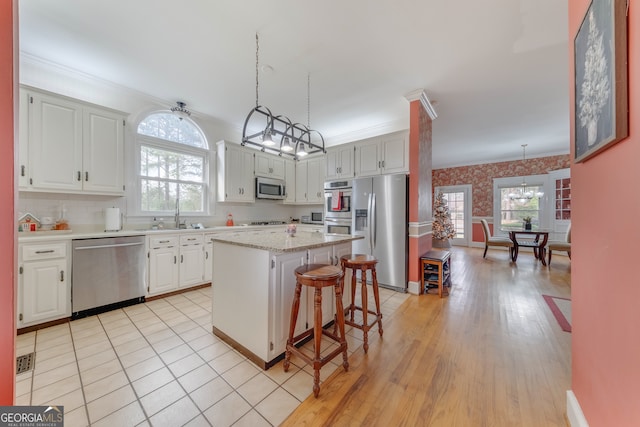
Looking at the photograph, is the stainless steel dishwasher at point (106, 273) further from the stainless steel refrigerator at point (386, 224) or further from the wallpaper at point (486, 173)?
the wallpaper at point (486, 173)

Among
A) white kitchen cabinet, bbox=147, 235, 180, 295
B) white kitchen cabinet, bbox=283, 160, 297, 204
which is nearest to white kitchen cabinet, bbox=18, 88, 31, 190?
white kitchen cabinet, bbox=147, 235, 180, 295

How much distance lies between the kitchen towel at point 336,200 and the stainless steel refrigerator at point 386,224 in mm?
385

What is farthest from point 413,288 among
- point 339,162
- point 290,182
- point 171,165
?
point 171,165

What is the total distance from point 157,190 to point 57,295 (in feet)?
5.78

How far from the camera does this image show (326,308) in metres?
2.32

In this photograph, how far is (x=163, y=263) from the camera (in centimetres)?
318

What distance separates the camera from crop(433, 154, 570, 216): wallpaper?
21.4 ft

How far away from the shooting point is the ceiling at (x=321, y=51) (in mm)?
2008

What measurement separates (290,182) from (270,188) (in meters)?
0.63

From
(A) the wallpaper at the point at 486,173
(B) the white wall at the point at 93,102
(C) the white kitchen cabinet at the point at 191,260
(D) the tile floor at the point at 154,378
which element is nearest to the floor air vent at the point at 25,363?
(D) the tile floor at the point at 154,378

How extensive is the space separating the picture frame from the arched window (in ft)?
14.9

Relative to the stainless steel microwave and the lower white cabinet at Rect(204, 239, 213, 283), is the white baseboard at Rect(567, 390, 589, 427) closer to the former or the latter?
the lower white cabinet at Rect(204, 239, 213, 283)

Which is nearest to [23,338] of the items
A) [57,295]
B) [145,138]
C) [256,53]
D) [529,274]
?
[57,295]

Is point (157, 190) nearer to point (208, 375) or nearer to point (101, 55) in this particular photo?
point (101, 55)
